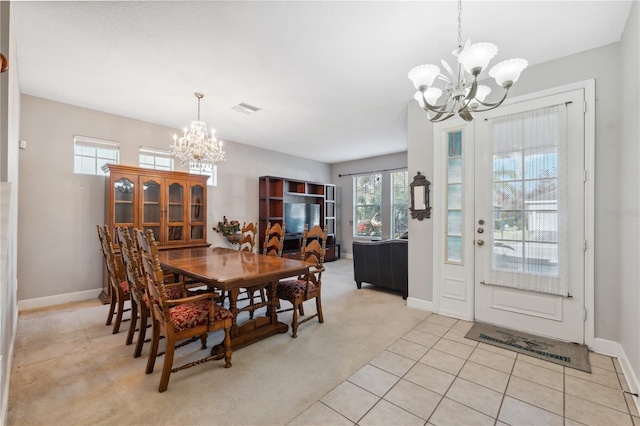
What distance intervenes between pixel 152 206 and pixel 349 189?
16.1 feet

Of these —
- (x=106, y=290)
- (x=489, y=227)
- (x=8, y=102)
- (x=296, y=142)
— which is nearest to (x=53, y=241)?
(x=106, y=290)

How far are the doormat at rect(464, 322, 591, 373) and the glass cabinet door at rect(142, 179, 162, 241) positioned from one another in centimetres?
431

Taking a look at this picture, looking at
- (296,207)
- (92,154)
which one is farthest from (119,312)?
(296,207)

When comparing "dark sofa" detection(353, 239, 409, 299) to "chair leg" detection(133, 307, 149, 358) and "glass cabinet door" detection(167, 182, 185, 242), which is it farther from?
"chair leg" detection(133, 307, 149, 358)

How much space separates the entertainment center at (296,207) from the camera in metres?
6.23

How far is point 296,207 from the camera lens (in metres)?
6.84

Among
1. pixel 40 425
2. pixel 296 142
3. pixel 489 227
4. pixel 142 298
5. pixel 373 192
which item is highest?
pixel 296 142

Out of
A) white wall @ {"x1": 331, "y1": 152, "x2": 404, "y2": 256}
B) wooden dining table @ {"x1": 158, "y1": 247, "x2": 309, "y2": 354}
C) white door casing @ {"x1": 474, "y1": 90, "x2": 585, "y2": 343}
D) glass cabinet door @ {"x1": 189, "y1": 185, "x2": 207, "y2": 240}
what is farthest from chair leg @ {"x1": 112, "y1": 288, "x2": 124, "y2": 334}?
white wall @ {"x1": 331, "y1": 152, "x2": 404, "y2": 256}

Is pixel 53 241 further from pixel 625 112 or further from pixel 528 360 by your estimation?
pixel 625 112

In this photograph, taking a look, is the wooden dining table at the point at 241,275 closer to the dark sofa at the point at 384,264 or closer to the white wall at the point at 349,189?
the dark sofa at the point at 384,264

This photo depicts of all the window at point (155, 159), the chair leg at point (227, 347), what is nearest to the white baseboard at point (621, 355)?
the chair leg at point (227, 347)

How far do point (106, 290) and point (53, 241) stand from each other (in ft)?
2.97

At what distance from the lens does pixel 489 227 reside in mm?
3072

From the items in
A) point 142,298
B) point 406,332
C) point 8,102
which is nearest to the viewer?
point 8,102
